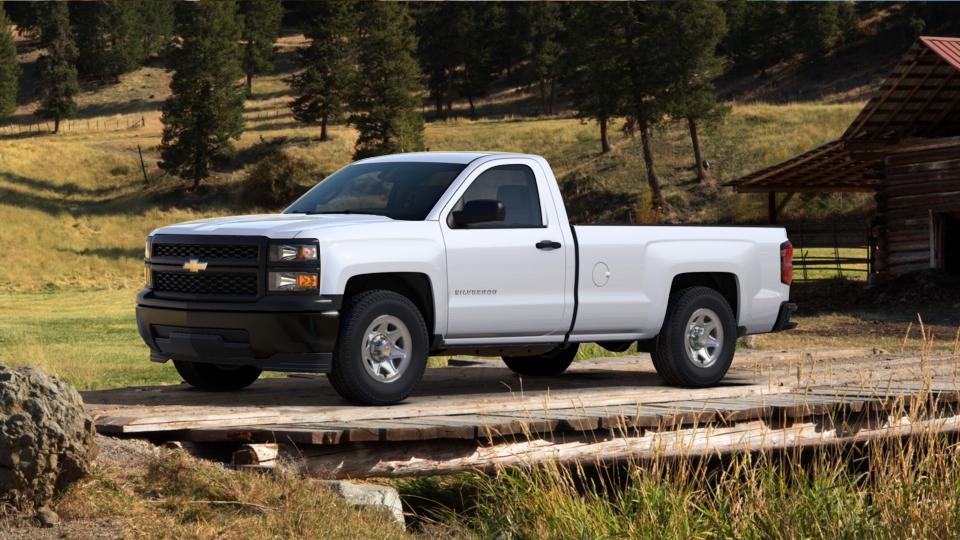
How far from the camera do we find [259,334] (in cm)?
991

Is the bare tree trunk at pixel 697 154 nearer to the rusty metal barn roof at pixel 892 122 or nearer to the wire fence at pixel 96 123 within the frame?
the rusty metal barn roof at pixel 892 122

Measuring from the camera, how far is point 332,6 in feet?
291

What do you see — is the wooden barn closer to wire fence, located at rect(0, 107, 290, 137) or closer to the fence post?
the fence post

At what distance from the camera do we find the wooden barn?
99.5 ft

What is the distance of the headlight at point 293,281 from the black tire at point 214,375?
80.7 inches

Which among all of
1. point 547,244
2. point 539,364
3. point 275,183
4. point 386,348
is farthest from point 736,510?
point 275,183

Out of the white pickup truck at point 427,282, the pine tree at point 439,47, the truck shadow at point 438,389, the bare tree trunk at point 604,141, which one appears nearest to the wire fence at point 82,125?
the pine tree at point 439,47

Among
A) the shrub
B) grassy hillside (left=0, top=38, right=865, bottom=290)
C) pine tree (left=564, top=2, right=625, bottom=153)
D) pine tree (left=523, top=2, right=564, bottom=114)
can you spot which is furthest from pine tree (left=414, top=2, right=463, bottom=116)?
pine tree (left=564, top=2, right=625, bottom=153)

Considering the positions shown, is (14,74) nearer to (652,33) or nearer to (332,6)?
(332,6)

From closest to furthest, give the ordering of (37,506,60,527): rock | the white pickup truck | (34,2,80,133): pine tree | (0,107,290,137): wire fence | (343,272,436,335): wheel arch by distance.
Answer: (37,506,60,527): rock
the white pickup truck
(343,272,436,335): wheel arch
(34,2,80,133): pine tree
(0,107,290,137): wire fence

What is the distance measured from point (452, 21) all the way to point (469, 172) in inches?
4289

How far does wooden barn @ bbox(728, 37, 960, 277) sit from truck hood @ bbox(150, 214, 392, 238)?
856 inches

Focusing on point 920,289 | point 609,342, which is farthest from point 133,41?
point 609,342

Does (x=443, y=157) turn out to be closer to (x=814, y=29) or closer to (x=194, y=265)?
(x=194, y=265)
